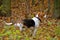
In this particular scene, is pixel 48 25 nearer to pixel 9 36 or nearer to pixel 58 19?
pixel 58 19

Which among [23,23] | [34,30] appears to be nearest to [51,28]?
[34,30]

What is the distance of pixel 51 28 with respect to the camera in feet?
38.5

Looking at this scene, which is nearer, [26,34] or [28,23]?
[28,23]

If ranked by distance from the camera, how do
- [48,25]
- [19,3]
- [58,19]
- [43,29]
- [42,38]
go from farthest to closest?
[19,3], [58,19], [48,25], [43,29], [42,38]

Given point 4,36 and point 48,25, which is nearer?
point 4,36

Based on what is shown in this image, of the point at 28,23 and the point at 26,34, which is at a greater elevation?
the point at 28,23

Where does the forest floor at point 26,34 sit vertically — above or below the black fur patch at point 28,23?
below

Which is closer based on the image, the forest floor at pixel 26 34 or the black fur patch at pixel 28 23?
the forest floor at pixel 26 34

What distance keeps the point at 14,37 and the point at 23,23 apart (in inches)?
52.8

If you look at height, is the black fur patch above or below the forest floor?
above

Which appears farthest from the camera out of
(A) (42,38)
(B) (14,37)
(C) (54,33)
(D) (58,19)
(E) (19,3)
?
(E) (19,3)

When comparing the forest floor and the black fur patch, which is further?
the black fur patch

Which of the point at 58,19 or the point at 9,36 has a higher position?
the point at 9,36

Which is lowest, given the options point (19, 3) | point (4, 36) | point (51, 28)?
point (19, 3)
